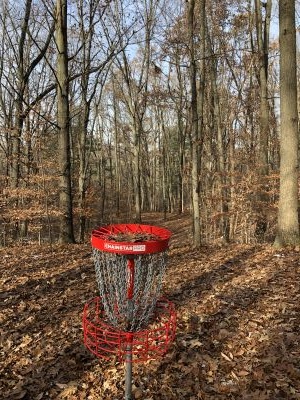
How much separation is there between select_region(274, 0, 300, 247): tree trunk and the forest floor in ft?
2.92

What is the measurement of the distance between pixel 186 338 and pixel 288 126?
550 cm

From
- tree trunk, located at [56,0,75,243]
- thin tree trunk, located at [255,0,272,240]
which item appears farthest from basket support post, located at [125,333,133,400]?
thin tree trunk, located at [255,0,272,240]

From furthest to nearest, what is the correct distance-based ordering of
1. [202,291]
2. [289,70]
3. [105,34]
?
[105,34] < [289,70] < [202,291]

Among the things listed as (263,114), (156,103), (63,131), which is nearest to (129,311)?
(63,131)

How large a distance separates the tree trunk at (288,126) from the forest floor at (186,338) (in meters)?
0.89

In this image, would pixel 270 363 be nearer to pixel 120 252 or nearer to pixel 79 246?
pixel 120 252

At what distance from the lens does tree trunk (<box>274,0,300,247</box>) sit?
8039 mm

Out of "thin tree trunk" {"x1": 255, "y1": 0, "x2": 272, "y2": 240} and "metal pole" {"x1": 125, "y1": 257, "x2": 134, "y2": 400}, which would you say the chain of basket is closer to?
"metal pole" {"x1": 125, "y1": 257, "x2": 134, "y2": 400}

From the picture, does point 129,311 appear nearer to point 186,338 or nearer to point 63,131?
point 186,338

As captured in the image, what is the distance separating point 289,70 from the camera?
8.09 metres

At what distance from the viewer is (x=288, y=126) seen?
319 inches

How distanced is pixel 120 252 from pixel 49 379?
2.41m

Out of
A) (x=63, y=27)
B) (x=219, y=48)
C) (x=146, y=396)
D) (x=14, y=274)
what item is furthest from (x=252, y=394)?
(x=219, y=48)

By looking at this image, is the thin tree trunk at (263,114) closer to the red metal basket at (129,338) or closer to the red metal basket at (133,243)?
the red metal basket at (129,338)
